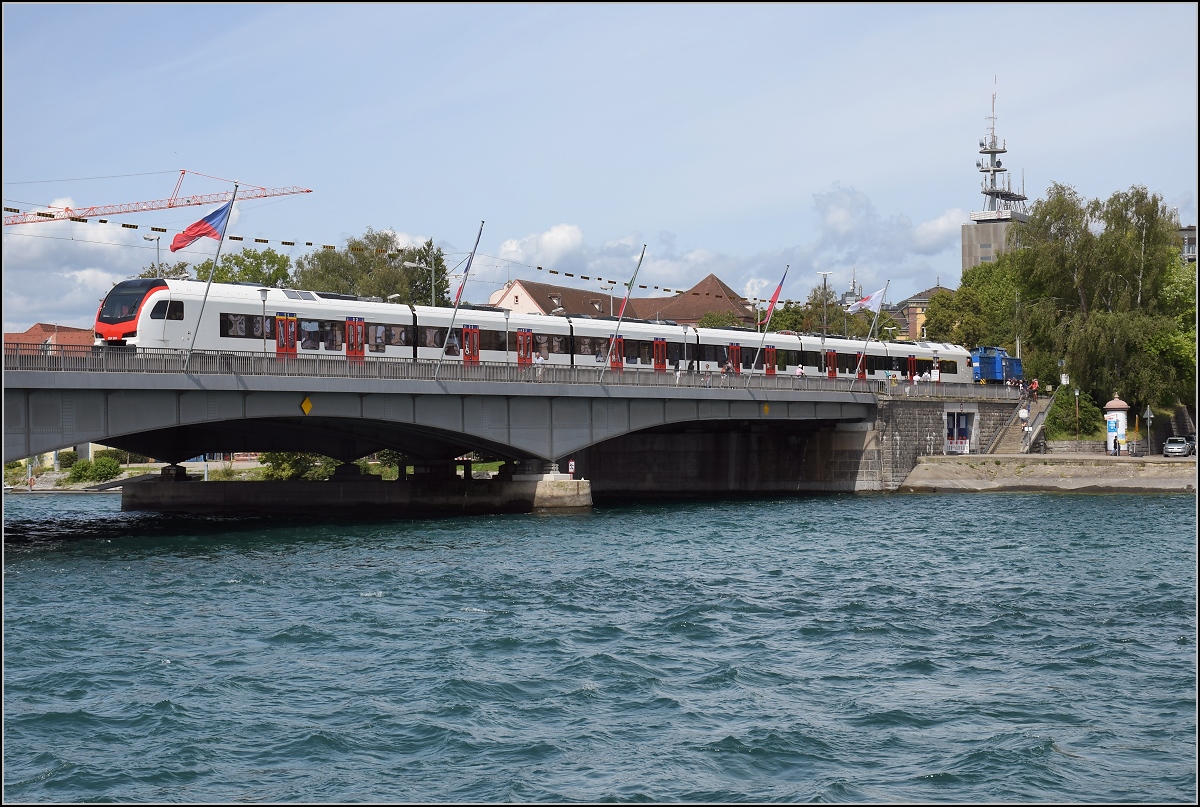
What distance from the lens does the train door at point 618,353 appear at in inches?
2549

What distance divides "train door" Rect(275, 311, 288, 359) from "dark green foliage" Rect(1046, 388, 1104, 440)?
51.5 m

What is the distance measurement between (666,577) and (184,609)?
13.9 metres

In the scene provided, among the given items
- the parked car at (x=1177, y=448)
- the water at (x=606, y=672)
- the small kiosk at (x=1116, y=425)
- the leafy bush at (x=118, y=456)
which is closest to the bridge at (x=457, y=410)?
the water at (x=606, y=672)

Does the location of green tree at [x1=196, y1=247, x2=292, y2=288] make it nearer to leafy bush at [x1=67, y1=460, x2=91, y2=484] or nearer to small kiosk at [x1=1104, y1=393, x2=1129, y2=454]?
leafy bush at [x1=67, y1=460, x2=91, y2=484]

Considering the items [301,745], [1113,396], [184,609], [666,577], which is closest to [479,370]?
[666,577]

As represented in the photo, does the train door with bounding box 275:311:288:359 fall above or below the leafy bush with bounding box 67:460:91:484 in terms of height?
above

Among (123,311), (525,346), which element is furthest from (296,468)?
(123,311)

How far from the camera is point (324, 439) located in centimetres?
6203

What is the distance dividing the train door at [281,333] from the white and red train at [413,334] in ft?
0.13

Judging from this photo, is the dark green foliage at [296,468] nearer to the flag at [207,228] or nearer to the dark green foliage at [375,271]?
the dark green foliage at [375,271]

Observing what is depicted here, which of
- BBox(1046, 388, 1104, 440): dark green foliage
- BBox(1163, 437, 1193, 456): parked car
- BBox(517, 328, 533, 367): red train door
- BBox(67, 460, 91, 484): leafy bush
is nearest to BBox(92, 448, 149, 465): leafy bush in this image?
BBox(67, 460, 91, 484): leafy bush

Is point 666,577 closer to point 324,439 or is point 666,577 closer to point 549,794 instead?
point 549,794

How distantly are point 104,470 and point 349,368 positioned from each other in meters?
71.2

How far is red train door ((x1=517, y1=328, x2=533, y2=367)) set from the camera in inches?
2363
